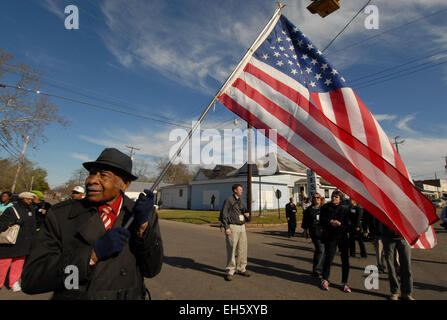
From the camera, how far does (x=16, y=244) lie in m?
4.89

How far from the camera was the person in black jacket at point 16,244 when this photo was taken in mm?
4750

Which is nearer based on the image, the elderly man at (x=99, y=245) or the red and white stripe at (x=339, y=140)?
the elderly man at (x=99, y=245)

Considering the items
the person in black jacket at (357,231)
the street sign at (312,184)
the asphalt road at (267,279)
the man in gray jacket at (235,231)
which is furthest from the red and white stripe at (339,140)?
the street sign at (312,184)

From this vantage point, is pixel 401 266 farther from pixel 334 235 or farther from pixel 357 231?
pixel 357 231

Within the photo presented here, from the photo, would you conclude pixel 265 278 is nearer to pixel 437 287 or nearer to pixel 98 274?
pixel 437 287

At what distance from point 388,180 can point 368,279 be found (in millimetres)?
3843

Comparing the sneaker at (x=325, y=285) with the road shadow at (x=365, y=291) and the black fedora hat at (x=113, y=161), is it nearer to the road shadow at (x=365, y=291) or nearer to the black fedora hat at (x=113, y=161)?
the road shadow at (x=365, y=291)

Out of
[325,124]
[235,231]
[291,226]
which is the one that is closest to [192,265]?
[235,231]

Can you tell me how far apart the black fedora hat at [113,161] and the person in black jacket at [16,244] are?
4269 millimetres

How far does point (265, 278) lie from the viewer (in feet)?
17.9

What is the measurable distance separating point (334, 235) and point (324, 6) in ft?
13.9
